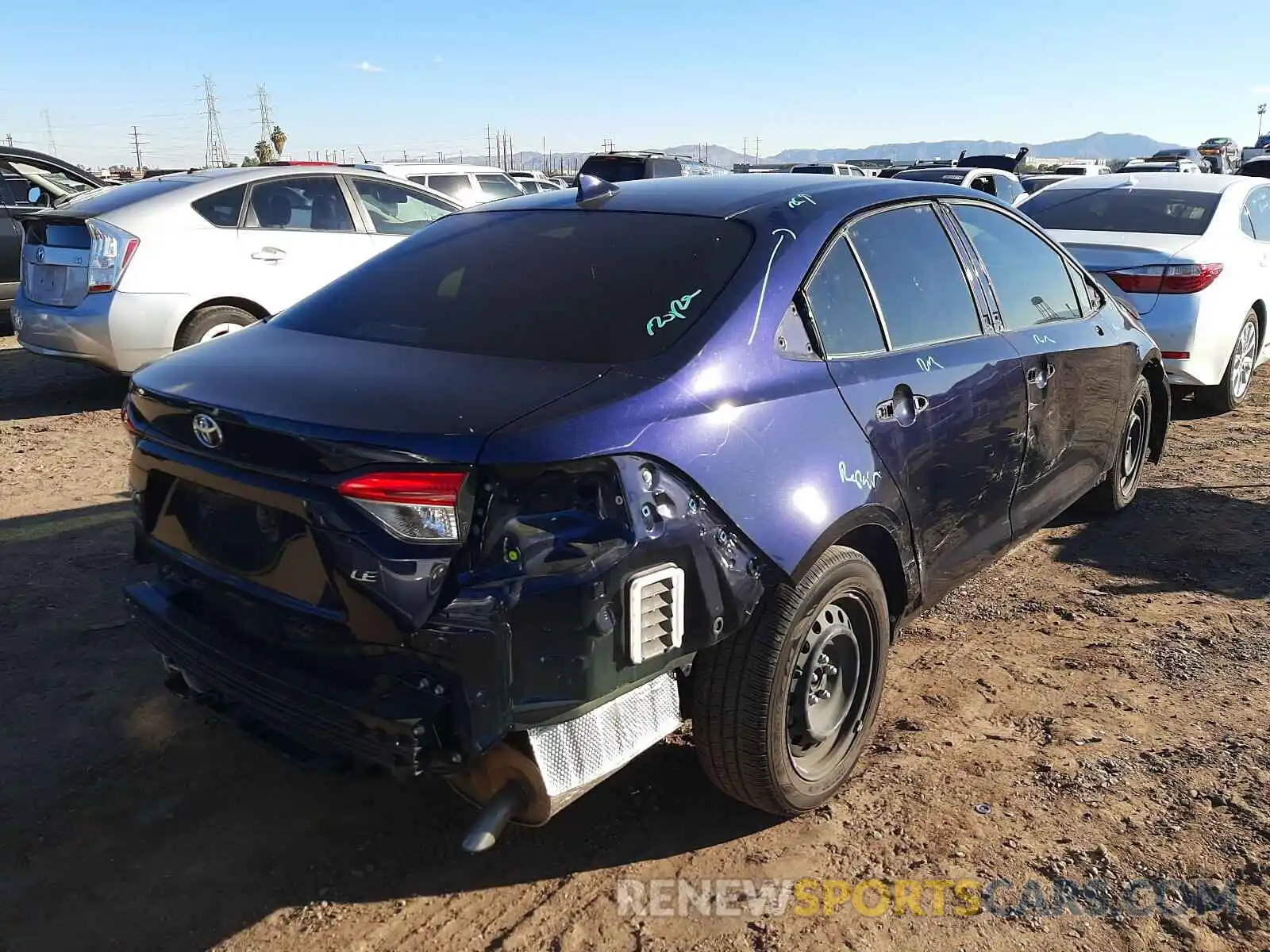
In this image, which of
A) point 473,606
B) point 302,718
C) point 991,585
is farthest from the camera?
point 991,585

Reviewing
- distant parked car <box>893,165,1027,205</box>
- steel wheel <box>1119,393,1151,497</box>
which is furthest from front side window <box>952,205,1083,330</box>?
distant parked car <box>893,165,1027,205</box>

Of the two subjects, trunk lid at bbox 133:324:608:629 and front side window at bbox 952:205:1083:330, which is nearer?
trunk lid at bbox 133:324:608:629

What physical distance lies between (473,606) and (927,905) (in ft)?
4.54

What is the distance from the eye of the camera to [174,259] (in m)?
6.71

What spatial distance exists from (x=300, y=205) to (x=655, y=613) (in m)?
6.38

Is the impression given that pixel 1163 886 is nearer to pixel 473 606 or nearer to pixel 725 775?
pixel 725 775

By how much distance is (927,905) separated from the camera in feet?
8.12

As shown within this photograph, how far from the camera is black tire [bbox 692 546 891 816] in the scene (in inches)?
96.5

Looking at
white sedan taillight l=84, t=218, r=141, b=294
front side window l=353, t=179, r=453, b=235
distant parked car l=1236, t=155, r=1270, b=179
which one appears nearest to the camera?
white sedan taillight l=84, t=218, r=141, b=294

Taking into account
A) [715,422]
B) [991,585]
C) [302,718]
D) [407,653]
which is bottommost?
→ [991,585]

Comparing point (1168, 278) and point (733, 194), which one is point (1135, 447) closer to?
point (1168, 278)

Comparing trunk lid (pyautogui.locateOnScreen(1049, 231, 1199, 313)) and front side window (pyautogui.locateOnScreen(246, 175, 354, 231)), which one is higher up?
front side window (pyautogui.locateOnScreen(246, 175, 354, 231))

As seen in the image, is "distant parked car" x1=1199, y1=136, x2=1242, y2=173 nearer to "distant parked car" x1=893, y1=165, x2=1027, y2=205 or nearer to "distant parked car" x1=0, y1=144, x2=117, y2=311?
"distant parked car" x1=893, y1=165, x2=1027, y2=205

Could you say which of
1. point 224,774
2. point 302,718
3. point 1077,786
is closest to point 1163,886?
point 1077,786
